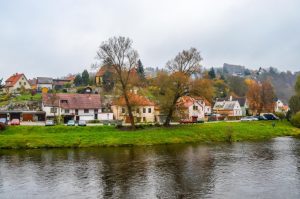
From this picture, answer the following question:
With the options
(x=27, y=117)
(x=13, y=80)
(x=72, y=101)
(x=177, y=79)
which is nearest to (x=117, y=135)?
(x=177, y=79)

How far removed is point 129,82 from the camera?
3255 inches

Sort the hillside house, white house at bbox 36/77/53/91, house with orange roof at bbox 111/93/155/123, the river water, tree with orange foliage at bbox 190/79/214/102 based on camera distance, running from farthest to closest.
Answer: white house at bbox 36/77/53/91
the hillside house
house with orange roof at bbox 111/93/155/123
tree with orange foliage at bbox 190/79/214/102
the river water

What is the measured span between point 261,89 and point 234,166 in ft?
255

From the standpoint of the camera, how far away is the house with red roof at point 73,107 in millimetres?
100312

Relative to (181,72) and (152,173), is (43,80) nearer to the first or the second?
(181,72)

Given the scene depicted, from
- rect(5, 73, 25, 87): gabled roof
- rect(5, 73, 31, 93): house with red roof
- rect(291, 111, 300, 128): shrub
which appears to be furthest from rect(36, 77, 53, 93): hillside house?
rect(291, 111, 300, 128): shrub

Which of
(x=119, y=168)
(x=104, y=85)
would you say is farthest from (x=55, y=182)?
(x=104, y=85)

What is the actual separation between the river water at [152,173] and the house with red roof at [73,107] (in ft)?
124

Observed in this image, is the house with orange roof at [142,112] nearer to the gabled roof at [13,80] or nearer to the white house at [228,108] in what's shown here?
the white house at [228,108]

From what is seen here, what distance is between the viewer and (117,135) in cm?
7225

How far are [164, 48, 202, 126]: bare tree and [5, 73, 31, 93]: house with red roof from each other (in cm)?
7724

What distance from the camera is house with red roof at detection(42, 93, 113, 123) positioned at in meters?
100

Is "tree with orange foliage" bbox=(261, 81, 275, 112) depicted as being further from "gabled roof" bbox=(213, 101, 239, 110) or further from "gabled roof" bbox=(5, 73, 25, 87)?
"gabled roof" bbox=(5, 73, 25, 87)

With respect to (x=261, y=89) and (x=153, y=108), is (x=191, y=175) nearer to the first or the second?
(x=153, y=108)
